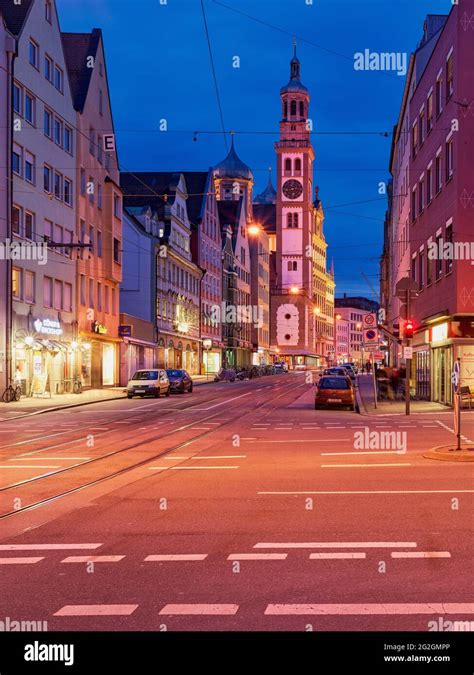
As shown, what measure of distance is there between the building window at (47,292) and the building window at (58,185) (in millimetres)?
4941

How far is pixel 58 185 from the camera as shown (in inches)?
1896

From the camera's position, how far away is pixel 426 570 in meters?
7.70

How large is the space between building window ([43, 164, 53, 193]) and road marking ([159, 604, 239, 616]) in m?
41.4

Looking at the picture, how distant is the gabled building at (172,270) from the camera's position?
74688mm

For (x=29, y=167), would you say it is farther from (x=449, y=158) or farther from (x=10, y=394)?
(x=449, y=158)

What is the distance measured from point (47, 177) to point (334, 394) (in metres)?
20.4

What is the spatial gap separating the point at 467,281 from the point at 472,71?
7.89 m

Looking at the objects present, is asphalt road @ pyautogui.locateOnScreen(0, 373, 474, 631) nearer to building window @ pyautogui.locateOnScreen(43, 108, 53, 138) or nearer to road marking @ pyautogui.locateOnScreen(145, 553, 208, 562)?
road marking @ pyautogui.locateOnScreen(145, 553, 208, 562)

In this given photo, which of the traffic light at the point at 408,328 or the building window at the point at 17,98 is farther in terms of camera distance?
the building window at the point at 17,98

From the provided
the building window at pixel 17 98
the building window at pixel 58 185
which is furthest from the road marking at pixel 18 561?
the building window at pixel 58 185

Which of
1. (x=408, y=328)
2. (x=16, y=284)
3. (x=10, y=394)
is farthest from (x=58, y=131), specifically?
(x=408, y=328)

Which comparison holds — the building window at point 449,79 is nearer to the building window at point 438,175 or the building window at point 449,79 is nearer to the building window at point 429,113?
the building window at point 438,175

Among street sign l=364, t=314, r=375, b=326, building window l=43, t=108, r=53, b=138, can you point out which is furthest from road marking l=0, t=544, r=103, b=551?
building window l=43, t=108, r=53, b=138
